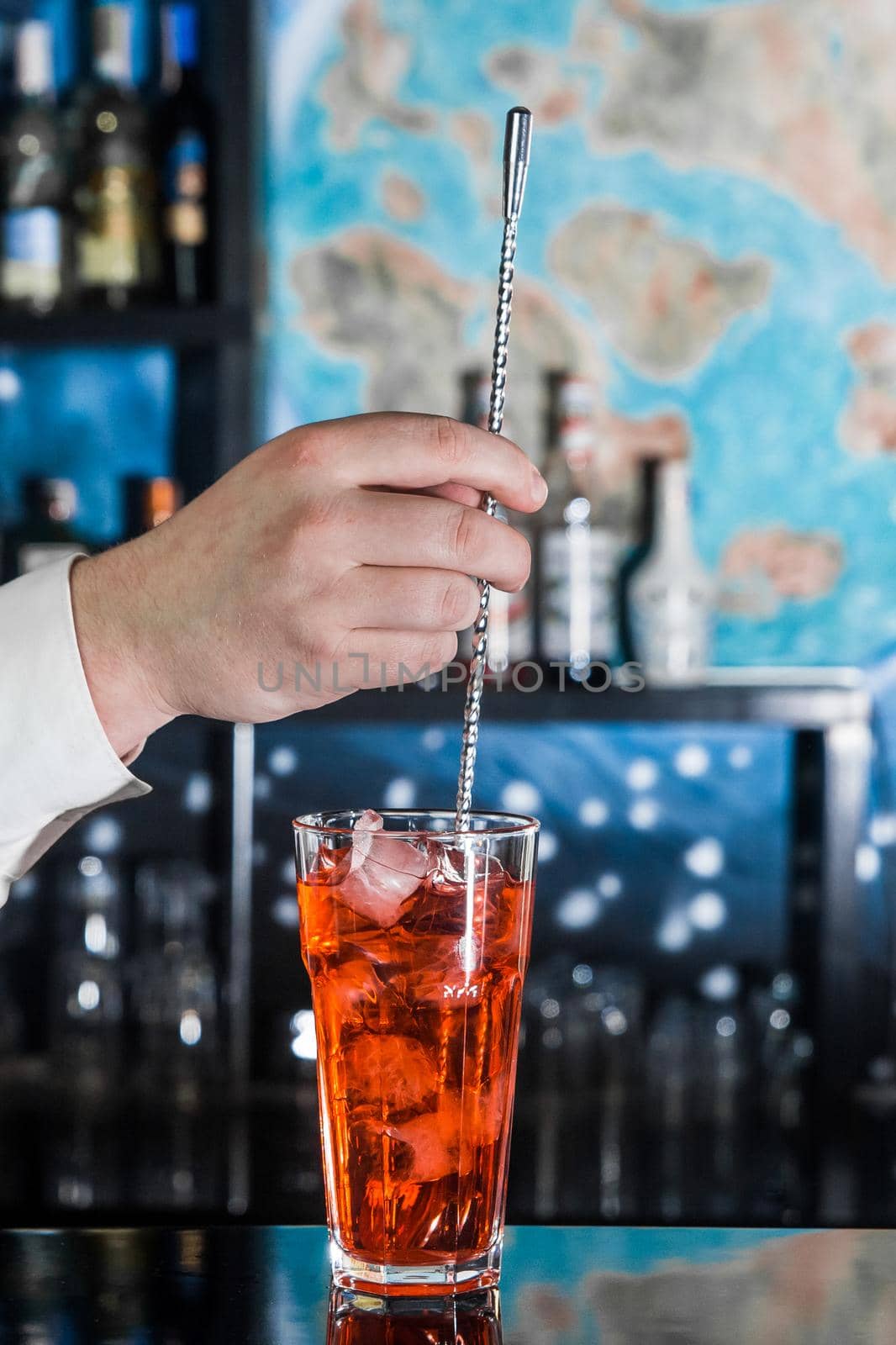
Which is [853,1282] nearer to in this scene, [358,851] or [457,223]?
[358,851]

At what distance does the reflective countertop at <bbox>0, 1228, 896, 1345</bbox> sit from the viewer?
21.3 inches

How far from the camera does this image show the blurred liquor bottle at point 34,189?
6.38 ft

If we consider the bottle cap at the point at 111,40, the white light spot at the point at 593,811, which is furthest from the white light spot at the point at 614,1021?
the bottle cap at the point at 111,40

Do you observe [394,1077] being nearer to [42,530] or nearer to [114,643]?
[114,643]

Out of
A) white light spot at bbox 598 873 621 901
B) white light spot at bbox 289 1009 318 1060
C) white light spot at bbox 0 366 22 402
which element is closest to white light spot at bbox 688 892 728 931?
white light spot at bbox 598 873 621 901

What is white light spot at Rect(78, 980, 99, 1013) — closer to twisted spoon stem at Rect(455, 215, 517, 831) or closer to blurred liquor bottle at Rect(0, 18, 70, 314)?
blurred liquor bottle at Rect(0, 18, 70, 314)

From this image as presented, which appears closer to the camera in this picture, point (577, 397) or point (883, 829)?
point (577, 397)

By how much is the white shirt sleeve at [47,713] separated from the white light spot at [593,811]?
53.1 inches

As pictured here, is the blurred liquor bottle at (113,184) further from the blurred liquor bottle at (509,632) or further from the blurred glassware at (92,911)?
the blurred glassware at (92,911)

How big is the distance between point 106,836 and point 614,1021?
2.80 feet

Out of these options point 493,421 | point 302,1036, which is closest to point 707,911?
point 302,1036

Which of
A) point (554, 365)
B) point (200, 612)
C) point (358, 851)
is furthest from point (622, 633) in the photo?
point (358, 851)

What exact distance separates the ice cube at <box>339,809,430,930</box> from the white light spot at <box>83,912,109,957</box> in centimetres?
146

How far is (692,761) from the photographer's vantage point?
213cm
